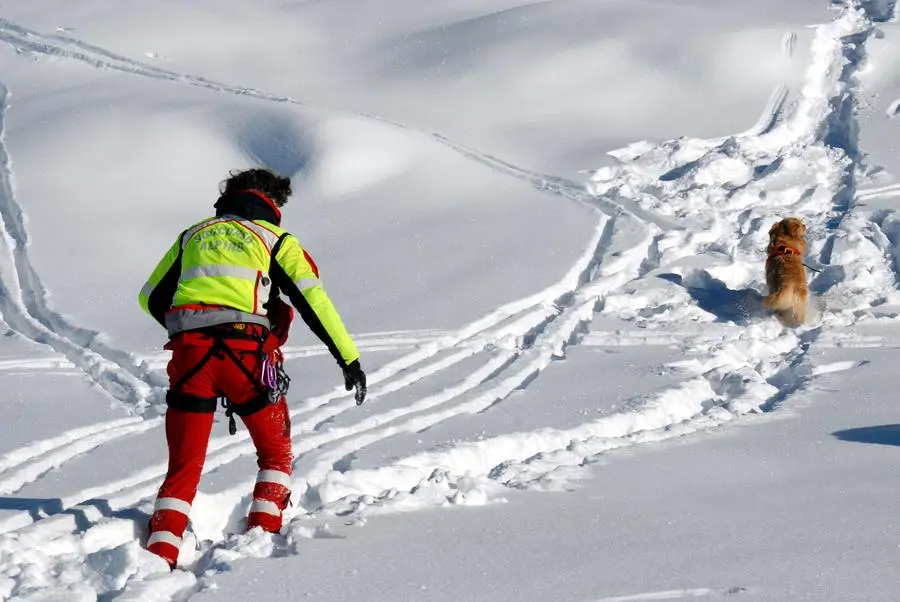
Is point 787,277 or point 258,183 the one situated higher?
point 258,183

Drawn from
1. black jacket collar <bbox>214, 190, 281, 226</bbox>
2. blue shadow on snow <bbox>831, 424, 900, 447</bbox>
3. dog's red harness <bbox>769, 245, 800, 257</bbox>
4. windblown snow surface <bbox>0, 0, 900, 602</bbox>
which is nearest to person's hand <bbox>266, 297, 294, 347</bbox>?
black jacket collar <bbox>214, 190, 281, 226</bbox>

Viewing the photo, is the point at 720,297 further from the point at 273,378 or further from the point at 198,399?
the point at 198,399

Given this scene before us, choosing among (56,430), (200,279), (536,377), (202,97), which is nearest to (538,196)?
(536,377)

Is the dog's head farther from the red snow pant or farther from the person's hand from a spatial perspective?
the red snow pant

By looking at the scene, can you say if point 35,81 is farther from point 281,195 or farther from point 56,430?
point 281,195

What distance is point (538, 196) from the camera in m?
9.54

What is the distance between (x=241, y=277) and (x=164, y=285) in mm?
344

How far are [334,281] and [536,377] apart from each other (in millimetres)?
2155

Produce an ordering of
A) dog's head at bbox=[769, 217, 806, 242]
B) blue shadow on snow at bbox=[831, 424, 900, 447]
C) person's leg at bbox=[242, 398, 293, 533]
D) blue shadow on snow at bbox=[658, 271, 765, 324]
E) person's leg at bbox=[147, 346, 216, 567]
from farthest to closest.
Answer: dog's head at bbox=[769, 217, 806, 242], blue shadow on snow at bbox=[658, 271, 765, 324], blue shadow on snow at bbox=[831, 424, 900, 447], person's leg at bbox=[242, 398, 293, 533], person's leg at bbox=[147, 346, 216, 567]

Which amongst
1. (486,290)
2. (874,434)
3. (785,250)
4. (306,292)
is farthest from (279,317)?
(785,250)

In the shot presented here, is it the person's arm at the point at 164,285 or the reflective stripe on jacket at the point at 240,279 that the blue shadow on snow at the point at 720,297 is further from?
the person's arm at the point at 164,285

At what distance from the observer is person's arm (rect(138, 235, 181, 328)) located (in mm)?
4117

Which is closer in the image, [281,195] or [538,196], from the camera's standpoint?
[281,195]

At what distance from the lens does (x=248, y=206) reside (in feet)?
13.5
